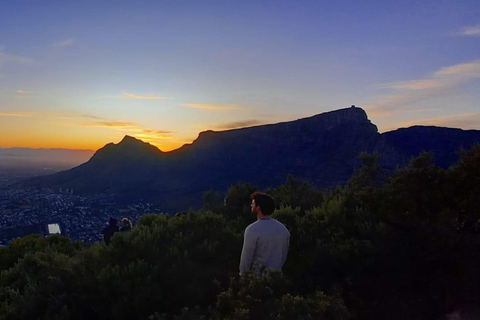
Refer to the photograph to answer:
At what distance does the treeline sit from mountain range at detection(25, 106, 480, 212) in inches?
1120

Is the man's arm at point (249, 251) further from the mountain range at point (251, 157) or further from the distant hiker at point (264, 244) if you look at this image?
the mountain range at point (251, 157)

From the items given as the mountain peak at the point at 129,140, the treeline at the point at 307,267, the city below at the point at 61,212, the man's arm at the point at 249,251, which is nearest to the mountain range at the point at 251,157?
the mountain peak at the point at 129,140

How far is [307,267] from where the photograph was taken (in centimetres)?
546

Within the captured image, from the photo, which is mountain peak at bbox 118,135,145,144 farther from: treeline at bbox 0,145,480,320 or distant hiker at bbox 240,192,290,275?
distant hiker at bbox 240,192,290,275

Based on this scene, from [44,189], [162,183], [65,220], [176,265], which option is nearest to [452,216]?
[176,265]

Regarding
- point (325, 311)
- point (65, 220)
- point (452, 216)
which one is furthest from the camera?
point (65, 220)

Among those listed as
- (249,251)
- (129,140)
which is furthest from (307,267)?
(129,140)

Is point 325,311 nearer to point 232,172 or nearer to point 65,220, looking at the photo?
point 65,220

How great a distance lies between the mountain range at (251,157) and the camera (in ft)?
135

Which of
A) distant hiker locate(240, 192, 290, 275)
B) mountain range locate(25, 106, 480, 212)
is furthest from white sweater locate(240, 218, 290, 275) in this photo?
mountain range locate(25, 106, 480, 212)

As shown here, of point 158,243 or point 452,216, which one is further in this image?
point 452,216

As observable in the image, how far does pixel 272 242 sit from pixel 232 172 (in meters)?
47.5

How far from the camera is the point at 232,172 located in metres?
52.4

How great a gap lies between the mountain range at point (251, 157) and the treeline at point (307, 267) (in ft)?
93.3
